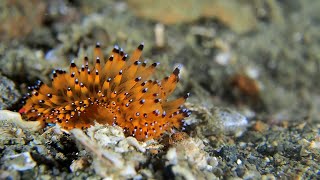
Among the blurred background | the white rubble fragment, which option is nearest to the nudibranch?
the white rubble fragment

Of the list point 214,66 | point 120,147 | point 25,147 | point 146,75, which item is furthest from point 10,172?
point 214,66

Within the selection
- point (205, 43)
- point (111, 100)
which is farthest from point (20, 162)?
point (205, 43)

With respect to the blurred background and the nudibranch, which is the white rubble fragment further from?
the blurred background

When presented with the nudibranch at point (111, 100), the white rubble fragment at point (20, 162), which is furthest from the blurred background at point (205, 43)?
the white rubble fragment at point (20, 162)

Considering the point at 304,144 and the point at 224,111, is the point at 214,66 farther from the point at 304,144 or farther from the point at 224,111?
the point at 304,144

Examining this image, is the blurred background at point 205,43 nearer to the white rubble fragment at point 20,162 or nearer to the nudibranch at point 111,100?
the nudibranch at point 111,100

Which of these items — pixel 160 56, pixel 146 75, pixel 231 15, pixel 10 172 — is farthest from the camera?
pixel 231 15

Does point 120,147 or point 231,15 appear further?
point 231,15

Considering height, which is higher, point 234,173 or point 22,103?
point 22,103
